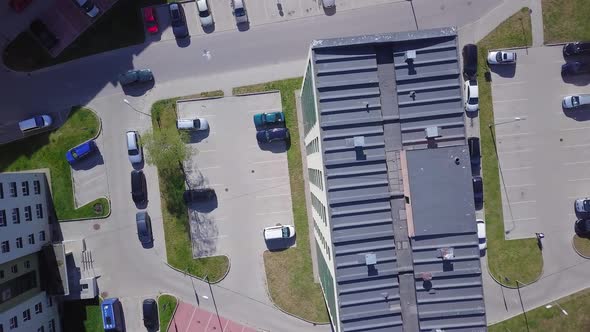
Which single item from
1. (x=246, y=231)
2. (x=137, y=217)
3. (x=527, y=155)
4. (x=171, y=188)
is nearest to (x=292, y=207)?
(x=246, y=231)

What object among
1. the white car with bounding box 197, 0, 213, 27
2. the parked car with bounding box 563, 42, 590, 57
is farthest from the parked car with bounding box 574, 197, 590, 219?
the white car with bounding box 197, 0, 213, 27

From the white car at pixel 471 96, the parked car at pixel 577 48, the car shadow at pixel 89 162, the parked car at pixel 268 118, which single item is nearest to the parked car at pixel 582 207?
the white car at pixel 471 96

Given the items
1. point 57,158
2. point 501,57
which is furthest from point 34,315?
point 501,57

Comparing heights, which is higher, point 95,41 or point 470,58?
point 95,41

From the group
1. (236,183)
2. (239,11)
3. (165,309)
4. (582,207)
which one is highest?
Result: (239,11)

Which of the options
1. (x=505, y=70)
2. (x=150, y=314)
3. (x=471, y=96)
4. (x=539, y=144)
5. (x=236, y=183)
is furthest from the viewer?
(x=539, y=144)

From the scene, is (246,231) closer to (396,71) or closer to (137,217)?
(137,217)

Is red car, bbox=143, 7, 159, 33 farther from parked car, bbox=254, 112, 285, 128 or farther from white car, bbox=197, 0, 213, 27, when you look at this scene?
parked car, bbox=254, 112, 285, 128

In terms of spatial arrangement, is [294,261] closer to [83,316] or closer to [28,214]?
[83,316]
